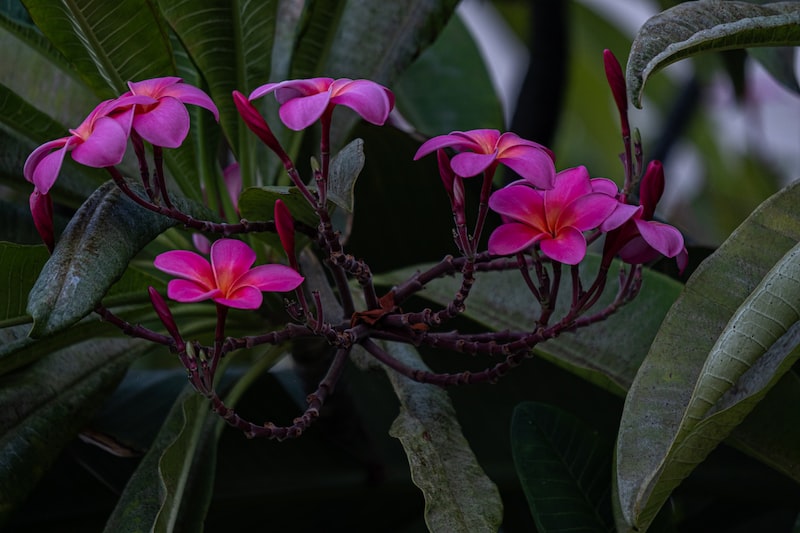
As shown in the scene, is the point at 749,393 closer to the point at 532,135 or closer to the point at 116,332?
the point at 116,332

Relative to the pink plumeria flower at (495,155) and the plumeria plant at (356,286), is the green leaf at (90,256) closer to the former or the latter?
the plumeria plant at (356,286)

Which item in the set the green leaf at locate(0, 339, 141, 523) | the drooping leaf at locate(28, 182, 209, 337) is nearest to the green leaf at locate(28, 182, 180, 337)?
the drooping leaf at locate(28, 182, 209, 337)

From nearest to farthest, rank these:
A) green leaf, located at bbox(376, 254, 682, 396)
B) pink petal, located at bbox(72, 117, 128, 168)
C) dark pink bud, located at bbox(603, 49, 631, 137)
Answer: pink petal, located at bbox(72, 117, 128, 168) → dark pink bud, located at bbox(603, 49, 631, 137) → green leaf, located at bbox(376, 254, 682, 396)

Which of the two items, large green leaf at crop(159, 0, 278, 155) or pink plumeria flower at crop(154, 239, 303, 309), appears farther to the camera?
large green leaf at crop(159, 0, 278, 155)

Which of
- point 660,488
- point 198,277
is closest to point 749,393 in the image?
point 660,488

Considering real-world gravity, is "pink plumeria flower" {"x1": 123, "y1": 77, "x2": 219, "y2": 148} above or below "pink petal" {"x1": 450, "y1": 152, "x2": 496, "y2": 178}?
above

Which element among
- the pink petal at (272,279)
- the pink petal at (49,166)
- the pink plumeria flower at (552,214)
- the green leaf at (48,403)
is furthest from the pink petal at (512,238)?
the green leaf at (48,403)

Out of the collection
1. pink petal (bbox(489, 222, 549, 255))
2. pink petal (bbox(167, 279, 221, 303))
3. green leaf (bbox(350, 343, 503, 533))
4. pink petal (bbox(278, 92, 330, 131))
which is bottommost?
green leaf (bbox(350, 343, 503, 533))

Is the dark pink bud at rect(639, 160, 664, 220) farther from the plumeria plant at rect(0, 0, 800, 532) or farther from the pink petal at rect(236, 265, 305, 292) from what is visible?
the pink petal at rect(236, 265, 305, 292)
